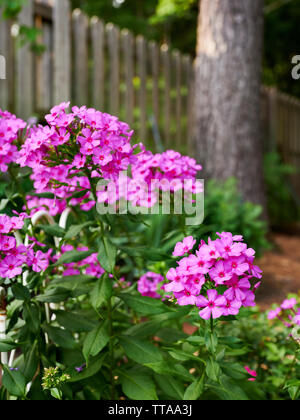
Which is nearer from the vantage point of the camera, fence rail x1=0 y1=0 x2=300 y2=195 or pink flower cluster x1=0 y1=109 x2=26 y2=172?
pink flower cluster x1=0 y1=109 x2=26 y2=172

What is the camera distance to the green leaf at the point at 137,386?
1.54 m

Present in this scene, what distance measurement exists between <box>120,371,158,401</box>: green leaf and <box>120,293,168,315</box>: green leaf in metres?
0.23

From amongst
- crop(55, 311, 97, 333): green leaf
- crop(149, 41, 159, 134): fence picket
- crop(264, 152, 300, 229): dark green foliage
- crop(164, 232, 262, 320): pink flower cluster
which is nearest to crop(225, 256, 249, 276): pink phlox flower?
crop(164, 232, 262, 320): pink flower cluster

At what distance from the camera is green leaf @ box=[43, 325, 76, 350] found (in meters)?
1.62

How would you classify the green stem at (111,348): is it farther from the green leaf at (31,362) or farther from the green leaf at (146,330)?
the green leaf at (31,362)

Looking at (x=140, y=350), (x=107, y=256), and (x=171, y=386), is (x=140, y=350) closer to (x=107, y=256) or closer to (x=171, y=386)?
(x=171, y=386)

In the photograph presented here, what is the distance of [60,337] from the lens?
1626 mm

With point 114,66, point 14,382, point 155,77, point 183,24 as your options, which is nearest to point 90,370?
point 14,382

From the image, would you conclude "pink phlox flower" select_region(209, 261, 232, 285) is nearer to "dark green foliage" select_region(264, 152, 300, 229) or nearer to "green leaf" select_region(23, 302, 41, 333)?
"green leaf" select_region(23, 302, 41, 333)

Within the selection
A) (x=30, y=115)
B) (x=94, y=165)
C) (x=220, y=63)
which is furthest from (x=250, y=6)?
(x=94, y=165)

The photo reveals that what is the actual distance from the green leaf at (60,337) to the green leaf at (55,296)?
11 centimetres

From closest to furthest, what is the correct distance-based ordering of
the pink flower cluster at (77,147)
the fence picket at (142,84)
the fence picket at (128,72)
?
the pink flower cluster at (77,147)
the fence picket at (128,72)
the fence picket at (142,84)

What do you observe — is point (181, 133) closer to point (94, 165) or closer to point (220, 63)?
point (220, 63)

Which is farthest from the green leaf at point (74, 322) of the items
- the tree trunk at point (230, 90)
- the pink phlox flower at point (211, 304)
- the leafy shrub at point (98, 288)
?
the tree trunk at point (230, 90)
